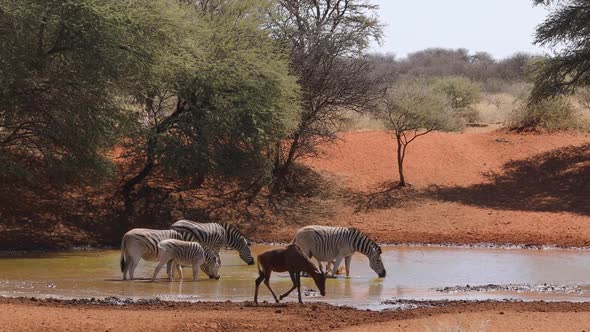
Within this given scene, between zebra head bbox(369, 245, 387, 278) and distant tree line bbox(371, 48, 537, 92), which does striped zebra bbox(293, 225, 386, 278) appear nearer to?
zebra head bbox(369, 245, 387, 278)

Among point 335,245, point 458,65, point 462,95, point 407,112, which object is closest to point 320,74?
point 407,112

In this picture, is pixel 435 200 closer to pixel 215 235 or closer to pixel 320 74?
pixel 320 74

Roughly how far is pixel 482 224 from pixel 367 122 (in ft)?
55.5

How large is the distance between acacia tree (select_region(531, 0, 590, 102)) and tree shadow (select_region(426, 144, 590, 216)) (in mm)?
2630

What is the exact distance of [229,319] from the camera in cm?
1391

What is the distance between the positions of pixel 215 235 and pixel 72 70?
621 centimetres

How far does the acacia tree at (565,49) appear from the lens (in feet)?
115

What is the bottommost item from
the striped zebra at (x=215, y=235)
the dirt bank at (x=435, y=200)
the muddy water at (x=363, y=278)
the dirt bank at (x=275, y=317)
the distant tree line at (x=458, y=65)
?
the dirt bank at (x=275, y=317)

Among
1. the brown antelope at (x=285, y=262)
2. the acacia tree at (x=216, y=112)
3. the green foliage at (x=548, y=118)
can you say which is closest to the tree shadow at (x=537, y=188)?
the green foliage at (x=548, y=118)

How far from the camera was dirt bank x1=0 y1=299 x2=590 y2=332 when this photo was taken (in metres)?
13.3

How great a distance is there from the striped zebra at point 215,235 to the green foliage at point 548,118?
22.1m

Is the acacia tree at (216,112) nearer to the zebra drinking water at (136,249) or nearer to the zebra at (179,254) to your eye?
the zebra drinking water at (136,249)

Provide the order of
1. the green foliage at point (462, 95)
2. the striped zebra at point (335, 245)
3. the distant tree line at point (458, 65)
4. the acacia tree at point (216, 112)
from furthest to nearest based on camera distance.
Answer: the distant tree line at point (458, 65) → the green foliage at point (462, 95) → the acacia tree at point (216, 112) → the striped zebra at point (335, 245)

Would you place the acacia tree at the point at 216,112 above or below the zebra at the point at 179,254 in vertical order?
above
